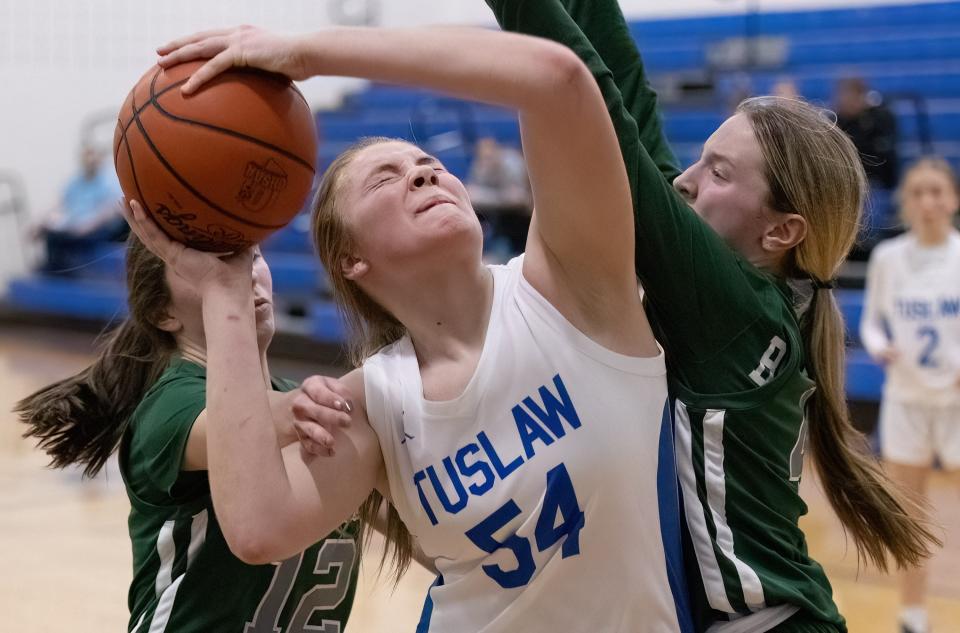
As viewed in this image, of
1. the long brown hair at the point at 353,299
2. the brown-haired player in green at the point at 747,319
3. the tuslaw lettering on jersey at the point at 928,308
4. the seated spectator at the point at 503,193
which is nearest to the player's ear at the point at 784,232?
the brown-haired player in green at the point at 747,319

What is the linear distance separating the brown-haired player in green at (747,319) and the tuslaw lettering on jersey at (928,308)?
342cm

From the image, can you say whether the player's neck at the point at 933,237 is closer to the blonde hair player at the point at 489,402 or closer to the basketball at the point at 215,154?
the blonde hair player at the point at 489,402

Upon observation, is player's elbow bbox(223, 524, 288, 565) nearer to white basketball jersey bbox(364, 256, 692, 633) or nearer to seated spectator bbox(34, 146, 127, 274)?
white basketball jersey bbox(364, 256, 692, 633)

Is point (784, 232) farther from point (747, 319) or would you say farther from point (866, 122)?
point (866, 122)

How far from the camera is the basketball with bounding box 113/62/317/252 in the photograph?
168 cm

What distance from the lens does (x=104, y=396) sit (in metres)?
2.38

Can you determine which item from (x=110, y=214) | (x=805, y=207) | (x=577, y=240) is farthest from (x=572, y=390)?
(x=110, y=214)

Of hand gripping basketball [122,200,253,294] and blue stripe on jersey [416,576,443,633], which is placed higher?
hand gripping basketball [122,200,253,294]

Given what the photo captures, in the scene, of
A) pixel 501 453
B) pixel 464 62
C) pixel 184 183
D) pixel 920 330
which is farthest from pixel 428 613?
pixel 920 330

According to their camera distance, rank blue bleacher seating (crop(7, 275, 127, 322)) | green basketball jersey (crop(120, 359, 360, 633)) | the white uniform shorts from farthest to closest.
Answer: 1. blue bleacher seating (crop(7, 275, 127, 322))
2. the white uniform shorts
3. green basketball jersey (crop(120, 359, 360, 633))

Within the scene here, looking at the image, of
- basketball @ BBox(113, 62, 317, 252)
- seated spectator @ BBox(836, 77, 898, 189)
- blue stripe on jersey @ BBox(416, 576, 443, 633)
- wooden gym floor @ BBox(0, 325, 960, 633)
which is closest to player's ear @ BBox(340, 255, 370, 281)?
basketball @ BBox(113, 62, 317, 252)

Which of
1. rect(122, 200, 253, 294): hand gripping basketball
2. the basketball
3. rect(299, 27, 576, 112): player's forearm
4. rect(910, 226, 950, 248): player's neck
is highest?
rect(299, 27, 576, 112): player's forearm

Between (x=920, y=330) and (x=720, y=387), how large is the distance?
378 centimetres

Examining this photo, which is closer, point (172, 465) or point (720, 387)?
point (720, 387)
